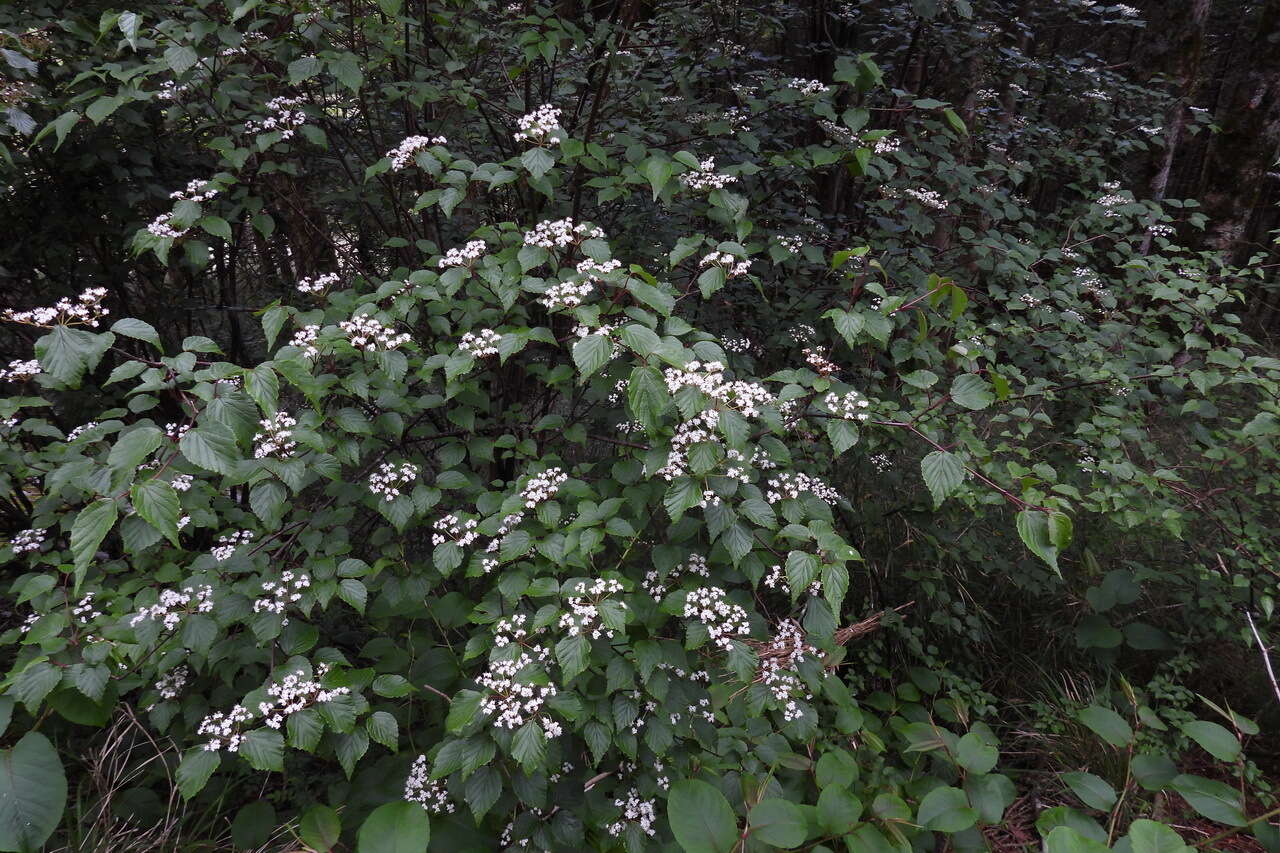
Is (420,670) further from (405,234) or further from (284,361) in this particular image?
(405,234)

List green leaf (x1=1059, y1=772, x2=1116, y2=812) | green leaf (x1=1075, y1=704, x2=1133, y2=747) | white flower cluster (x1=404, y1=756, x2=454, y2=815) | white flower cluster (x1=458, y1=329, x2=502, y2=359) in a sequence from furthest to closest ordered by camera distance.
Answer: green leaf (x1=1075, y1=704, x2=1133, y2=747), green leaf (x1=1059, y1=772, x2=1116, y2=812), white flower cluster (x1=404, y1=756, x2=454, y2=815), white flower cluster (x1=458, y1=329, x2=502, y2=359)

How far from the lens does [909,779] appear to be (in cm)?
247

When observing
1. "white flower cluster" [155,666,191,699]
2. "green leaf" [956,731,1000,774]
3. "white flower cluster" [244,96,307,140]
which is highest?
"white flower cluster" [244,96,307,140]

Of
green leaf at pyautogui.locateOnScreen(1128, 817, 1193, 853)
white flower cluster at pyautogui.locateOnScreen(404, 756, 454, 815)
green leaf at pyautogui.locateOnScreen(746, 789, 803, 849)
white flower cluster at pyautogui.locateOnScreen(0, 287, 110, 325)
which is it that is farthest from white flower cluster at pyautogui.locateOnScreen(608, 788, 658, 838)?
white flower cluster at pyautogui.locateOnScreen(0, 287, 110, 325)

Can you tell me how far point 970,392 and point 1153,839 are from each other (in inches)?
54.1

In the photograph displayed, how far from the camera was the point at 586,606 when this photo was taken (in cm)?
149

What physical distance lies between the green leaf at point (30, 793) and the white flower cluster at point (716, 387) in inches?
72.4

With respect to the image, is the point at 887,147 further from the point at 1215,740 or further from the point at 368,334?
the point at 1215,740

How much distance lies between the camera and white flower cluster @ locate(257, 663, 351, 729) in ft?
4.71

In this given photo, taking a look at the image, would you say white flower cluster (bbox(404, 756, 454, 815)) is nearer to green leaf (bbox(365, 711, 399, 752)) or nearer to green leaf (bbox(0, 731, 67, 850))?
green leaf (bbox(365, 711, 399, 752))

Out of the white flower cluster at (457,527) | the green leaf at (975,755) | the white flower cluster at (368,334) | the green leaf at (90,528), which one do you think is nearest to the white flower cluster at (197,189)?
the white flower cluster at (368,334)

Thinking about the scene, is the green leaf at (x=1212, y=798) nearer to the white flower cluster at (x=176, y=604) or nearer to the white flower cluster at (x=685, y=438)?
the white flower cluster at (x=685, y=438)

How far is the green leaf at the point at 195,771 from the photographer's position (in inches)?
54.2

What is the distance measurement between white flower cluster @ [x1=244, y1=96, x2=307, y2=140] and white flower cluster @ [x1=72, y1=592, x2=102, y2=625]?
1535 millimetres
